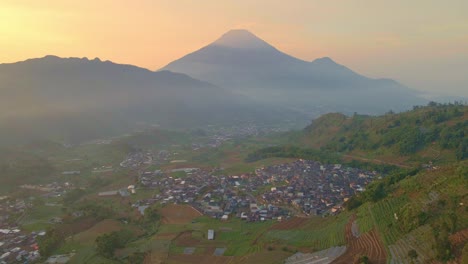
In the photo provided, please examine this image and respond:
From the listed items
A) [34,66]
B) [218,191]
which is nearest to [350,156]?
[218,191]

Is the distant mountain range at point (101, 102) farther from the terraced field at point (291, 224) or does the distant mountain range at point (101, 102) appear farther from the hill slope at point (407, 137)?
the terraced field at point (291, 224)

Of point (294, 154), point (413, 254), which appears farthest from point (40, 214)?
point (294, 154)

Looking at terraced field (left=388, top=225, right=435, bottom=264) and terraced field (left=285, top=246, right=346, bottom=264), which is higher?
terraced field (left=388, top=225, right=435, bottom=264)

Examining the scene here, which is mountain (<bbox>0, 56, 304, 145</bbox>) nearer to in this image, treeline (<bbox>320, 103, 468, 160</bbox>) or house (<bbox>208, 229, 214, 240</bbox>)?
treeline (<bbox>320, 103, 468, 160</bbox>)

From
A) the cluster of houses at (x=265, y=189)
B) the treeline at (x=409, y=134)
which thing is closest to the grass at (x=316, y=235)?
the cluster of houses at (x=265, y=189)

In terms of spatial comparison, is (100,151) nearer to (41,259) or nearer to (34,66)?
(41,259)

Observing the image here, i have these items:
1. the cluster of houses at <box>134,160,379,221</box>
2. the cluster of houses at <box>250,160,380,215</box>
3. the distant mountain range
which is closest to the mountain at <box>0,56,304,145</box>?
the distant mountain range
